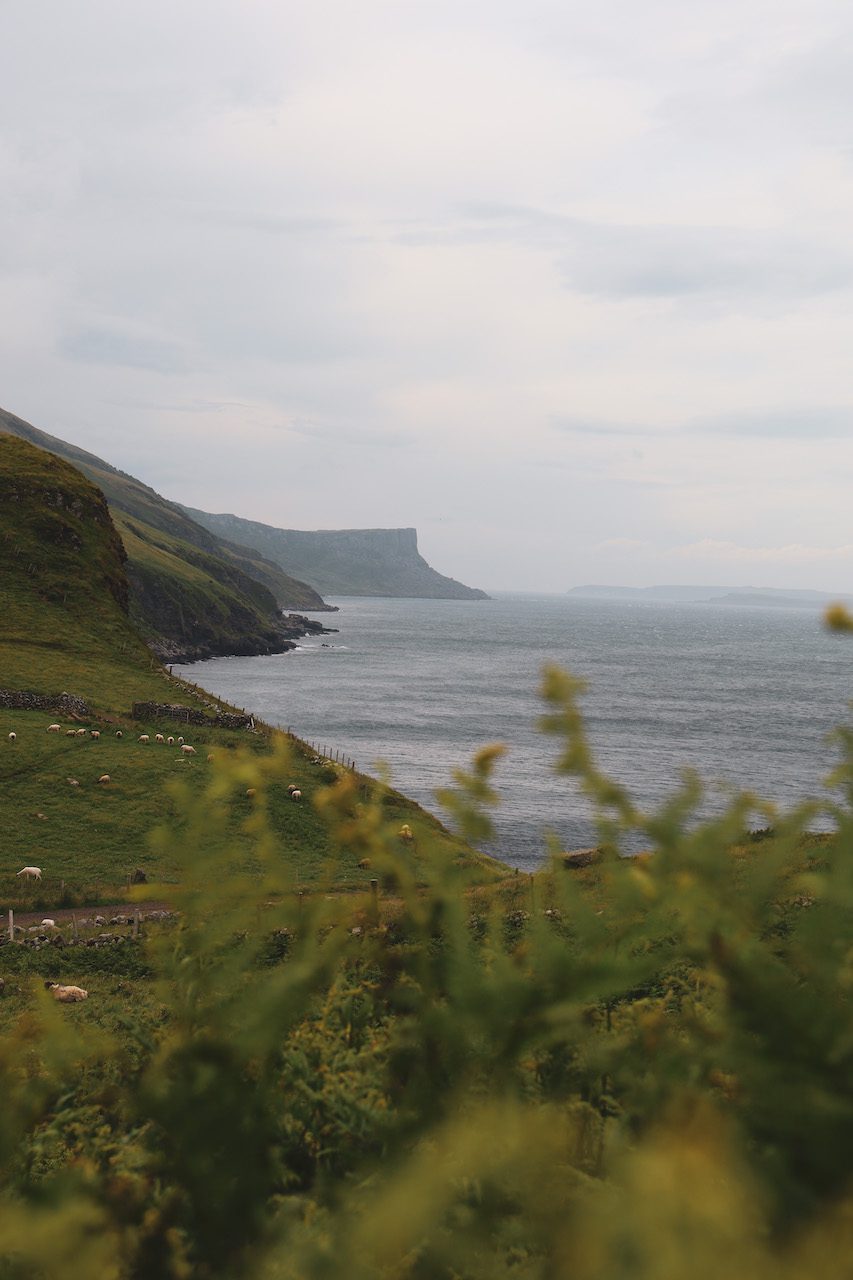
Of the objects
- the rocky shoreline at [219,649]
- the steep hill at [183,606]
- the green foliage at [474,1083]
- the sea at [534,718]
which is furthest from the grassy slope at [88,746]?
the steep hill at [183,606]

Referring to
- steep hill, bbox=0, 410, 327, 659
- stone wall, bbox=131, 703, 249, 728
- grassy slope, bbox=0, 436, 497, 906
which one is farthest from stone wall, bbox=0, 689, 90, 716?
steep hill, bbox=0, 410, 327, 659

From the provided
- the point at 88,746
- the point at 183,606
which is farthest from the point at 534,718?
the point at 183,606

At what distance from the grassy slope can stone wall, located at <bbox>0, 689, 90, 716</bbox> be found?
1073mm

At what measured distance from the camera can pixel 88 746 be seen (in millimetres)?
42250

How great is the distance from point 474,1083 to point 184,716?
5033 centimetres

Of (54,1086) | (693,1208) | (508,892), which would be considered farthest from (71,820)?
(693,1208)

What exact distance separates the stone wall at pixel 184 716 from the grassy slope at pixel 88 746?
1090 millimetres

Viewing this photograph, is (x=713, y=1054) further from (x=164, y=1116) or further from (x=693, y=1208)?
(x=164, y=1116)

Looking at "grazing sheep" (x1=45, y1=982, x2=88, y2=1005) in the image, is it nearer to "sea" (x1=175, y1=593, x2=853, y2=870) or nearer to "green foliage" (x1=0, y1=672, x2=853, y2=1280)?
"sea" (x1=175, y1=593, x2=853, y2=870)

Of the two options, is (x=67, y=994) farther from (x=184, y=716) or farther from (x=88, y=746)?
(x=184, y=716)

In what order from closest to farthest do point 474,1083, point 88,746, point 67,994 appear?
point 474,1083, point 67,994, point 88,746

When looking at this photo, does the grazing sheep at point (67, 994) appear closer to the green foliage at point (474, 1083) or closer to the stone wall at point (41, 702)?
the green foliage at point (474, 1083)

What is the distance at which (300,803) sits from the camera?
38.2 m

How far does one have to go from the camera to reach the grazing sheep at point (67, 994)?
1647 centimetres
